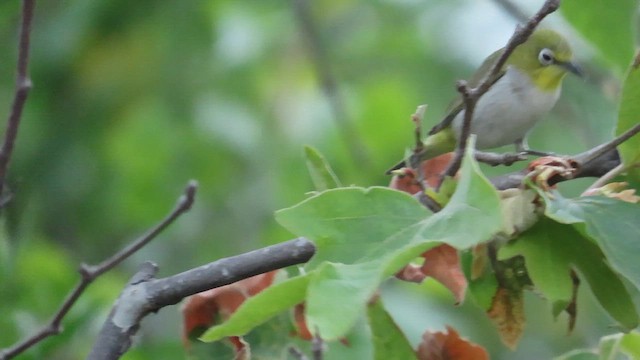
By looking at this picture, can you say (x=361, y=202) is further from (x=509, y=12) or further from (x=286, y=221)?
(x=509, y=12)

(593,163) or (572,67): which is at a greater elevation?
(593,163)

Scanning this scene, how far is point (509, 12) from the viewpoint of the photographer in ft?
6.70

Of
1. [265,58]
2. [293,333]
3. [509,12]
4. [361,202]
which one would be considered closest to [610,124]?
[509,12]

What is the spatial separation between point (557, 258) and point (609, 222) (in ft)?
0.19

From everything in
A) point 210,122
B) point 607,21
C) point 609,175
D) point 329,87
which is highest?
point 607,21

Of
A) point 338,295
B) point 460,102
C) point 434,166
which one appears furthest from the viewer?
point 460,102

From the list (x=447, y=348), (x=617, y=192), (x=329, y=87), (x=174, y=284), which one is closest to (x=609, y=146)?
(x=617, y=192)

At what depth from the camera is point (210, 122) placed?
2797 mm

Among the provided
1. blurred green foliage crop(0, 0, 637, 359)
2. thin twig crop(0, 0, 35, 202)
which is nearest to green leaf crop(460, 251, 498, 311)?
thin twig crop(0, 0, 35, 202)

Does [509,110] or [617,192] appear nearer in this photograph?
[617,192]

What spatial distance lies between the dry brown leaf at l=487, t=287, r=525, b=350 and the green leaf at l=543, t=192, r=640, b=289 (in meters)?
0.12

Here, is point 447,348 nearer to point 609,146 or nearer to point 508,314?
point 508,314

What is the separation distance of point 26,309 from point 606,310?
4.17 ft

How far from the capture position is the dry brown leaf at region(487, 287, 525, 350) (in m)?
0.97
